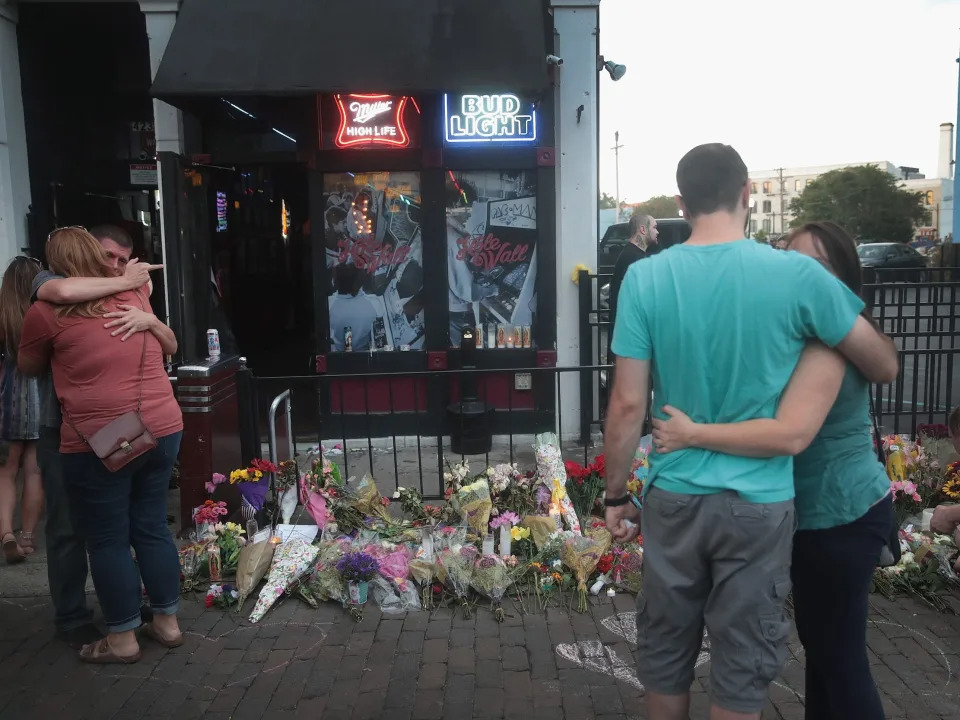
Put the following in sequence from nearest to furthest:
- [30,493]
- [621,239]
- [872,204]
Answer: [30,493] → [621,239] → [872,204]

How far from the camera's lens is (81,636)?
13.2 ft

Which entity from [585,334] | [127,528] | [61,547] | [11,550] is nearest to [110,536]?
[127,528]

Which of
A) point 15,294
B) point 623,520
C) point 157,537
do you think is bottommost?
point 157,537

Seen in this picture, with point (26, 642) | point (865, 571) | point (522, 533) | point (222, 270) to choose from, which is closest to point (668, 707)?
point (865, 571)

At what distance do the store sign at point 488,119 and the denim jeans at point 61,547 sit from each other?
14.9 feet

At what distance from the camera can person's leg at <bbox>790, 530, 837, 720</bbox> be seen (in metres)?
2.48

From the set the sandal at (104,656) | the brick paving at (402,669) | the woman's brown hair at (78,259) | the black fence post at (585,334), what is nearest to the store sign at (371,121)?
the black fence post at (585,334)

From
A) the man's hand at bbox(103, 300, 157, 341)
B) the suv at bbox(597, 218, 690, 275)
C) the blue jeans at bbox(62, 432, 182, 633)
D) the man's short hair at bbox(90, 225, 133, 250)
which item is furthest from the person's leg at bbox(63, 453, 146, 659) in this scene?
the suv at bbox(597, 218, 690, 275)

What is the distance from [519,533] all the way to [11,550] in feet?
10.0

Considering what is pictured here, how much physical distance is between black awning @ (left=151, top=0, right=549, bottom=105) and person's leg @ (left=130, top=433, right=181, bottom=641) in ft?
12.2

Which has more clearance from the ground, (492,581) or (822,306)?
(822,306)

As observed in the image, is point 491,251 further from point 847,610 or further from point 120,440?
point 847,610

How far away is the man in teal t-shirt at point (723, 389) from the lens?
87.9 inches

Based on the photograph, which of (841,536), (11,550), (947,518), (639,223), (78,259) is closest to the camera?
(841,536)
